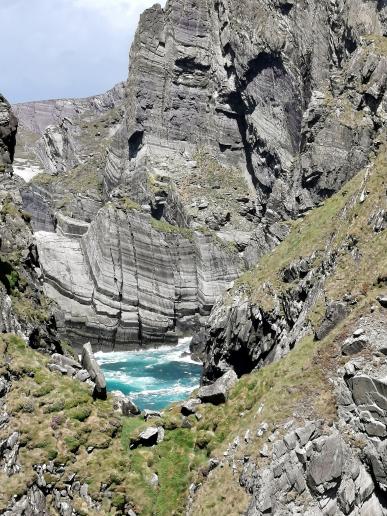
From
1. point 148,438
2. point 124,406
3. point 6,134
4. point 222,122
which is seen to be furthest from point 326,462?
point 222,122

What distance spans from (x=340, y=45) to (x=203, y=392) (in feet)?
437

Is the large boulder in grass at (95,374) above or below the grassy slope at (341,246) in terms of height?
below

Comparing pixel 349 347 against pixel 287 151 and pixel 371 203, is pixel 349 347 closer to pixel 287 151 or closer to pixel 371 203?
pixel 371 203

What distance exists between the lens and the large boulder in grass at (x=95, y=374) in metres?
34.6

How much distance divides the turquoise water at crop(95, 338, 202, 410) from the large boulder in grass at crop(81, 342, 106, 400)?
38524 mm

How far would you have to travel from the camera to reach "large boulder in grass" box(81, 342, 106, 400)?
3456cm

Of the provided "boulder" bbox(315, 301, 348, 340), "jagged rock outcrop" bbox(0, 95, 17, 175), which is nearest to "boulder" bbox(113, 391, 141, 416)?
"boulder" bbox(315, 301, 348, 340)

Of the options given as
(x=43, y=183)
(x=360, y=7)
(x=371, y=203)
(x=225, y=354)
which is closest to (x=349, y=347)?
(x=371, y=203)

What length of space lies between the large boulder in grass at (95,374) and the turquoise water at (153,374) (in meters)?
38.5

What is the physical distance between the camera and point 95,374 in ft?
119

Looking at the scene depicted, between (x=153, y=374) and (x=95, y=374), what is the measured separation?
62257 mm

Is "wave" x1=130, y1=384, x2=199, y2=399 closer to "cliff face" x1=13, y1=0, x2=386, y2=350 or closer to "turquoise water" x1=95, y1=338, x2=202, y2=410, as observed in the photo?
"turquoise water" x1=95, y1=338, x2=202, y2=410

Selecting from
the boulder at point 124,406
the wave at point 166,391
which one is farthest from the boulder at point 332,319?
the wave at point 166,391

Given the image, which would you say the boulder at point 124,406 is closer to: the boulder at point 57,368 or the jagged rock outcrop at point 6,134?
the boulder at point 57,368
